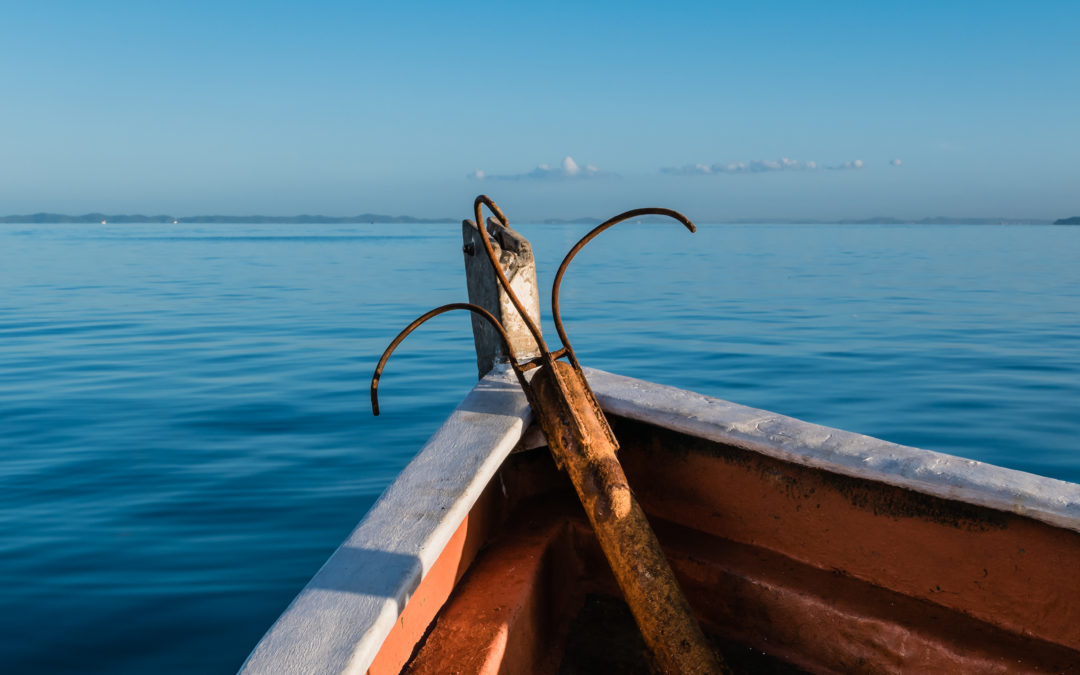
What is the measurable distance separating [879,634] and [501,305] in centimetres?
162

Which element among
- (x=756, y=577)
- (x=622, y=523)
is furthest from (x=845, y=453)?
(x=622, y=523)

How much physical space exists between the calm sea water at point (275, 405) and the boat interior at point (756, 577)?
1.68 m

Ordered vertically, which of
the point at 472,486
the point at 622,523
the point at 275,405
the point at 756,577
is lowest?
the point at 275,405

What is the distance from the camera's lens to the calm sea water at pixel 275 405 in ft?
12.6

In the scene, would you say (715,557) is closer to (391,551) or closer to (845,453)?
(845,453)

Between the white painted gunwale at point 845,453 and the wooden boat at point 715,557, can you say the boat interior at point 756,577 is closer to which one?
the wooden boat at point 715,557

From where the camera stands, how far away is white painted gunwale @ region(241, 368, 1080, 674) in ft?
5.18

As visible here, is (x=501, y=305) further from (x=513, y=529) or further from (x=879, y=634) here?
(x=879, y=634)

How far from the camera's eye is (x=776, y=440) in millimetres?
2254

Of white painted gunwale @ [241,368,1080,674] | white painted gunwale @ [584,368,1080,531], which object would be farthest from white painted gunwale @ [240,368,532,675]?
white painted gunwale @ [584,368,1080,531]

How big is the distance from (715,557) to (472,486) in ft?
3.13

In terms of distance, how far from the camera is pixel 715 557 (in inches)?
98.5

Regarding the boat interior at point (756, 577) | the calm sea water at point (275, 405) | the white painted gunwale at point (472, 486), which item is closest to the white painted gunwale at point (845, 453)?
the white painted gunwale at point (472, 486)

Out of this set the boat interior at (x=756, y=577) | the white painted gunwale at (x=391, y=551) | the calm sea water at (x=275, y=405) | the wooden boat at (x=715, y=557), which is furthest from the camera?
the calm sea water at (x=275, y=405)
